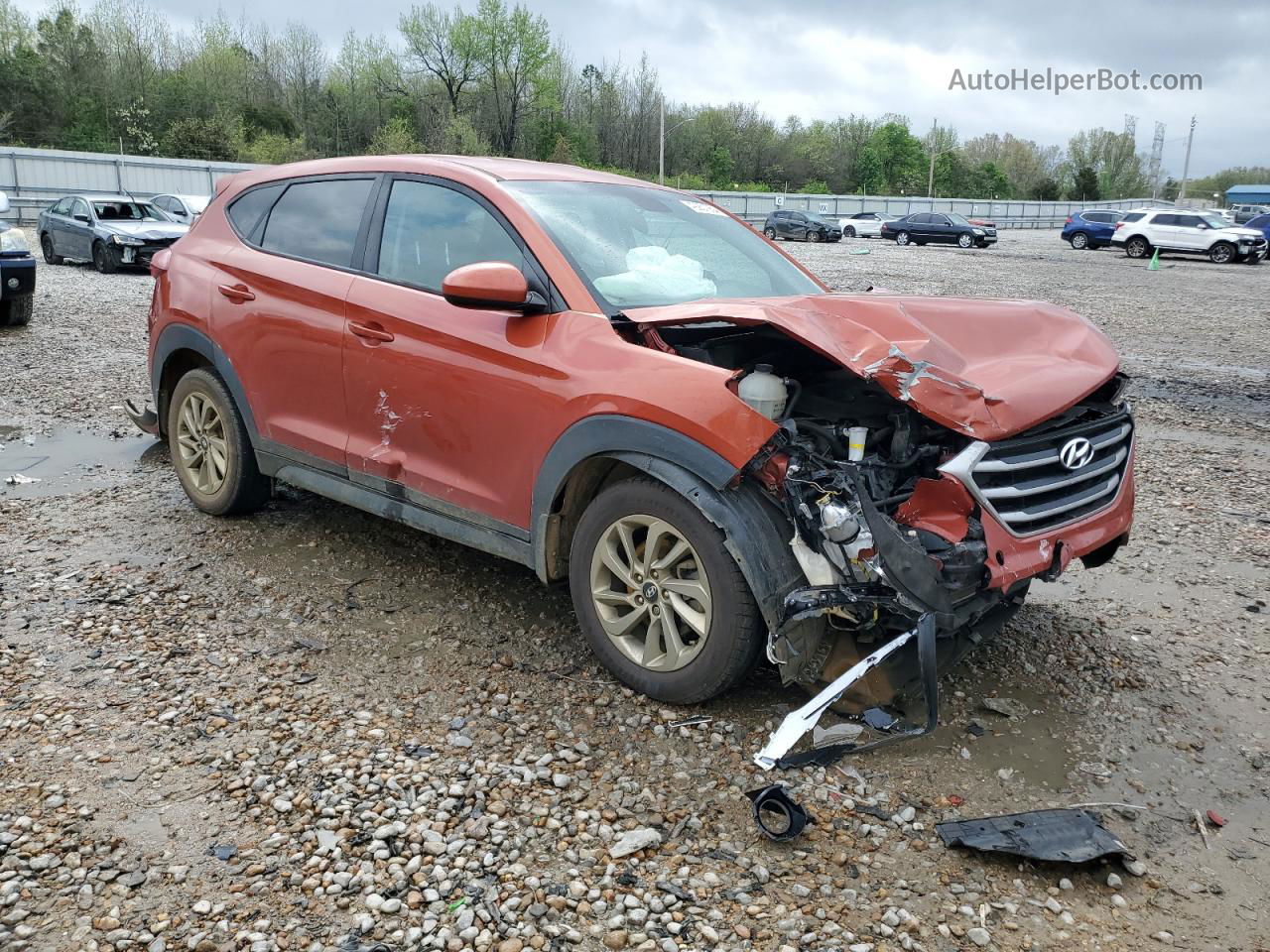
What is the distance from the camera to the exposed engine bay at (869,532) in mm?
3102

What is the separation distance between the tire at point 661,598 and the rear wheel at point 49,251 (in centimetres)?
2055

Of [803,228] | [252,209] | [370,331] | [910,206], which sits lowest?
[370,331]

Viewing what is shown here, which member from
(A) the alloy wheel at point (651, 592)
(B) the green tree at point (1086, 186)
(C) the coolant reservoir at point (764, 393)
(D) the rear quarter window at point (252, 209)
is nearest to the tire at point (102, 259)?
(D) the rear quarter window at point (252, 209)

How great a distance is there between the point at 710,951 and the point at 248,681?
6.86ft

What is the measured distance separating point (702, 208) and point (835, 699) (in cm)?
260

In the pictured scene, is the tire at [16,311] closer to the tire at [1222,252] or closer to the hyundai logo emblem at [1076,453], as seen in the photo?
the hyundai logo emblem at [1076,453]

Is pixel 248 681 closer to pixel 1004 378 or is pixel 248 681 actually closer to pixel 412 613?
pixel 412 613

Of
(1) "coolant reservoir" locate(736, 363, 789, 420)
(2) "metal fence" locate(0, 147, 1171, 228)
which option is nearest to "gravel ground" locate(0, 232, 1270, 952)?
(1) "coolant reservoir" locate(736, 363, 789, 420)

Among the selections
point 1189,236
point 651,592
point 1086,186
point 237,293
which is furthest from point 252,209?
point 1086,186

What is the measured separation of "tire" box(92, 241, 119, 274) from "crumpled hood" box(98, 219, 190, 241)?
1.18 feet

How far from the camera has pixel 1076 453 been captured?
136 inches

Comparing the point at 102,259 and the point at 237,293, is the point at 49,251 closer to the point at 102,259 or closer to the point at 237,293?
the point at 102,259

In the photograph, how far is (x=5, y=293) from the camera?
447 inches

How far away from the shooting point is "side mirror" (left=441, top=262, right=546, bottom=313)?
3582mm
